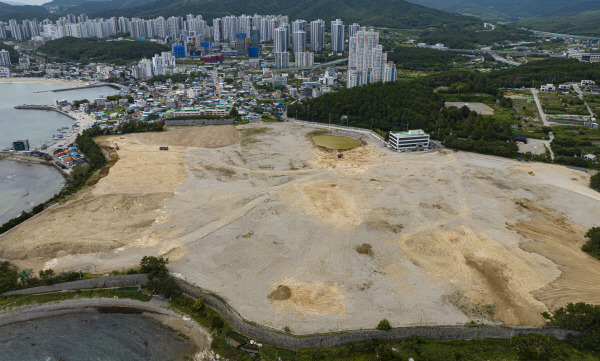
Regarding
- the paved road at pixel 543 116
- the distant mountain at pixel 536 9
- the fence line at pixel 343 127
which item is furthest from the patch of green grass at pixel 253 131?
the distant mountain at pixel 536 9

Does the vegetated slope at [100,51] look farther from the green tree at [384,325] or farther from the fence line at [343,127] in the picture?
the green tree at [384,325]

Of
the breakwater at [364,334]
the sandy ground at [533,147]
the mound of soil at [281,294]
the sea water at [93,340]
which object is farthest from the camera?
the sandy ground at [533,147]

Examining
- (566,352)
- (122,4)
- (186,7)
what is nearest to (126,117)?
(566,352)

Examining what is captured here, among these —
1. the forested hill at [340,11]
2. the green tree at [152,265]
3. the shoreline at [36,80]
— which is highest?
the forested hill at [340,11]

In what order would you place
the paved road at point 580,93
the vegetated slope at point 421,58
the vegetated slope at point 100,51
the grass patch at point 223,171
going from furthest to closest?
the vegetated slope at point 100,51 → the vegetated slope at point 421,58 → the paved road at point 580,93 → the grass patch at point 223,171

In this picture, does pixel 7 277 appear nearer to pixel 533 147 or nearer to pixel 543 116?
pixel 533 147

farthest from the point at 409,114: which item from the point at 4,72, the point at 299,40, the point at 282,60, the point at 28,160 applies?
the point at 4,72
